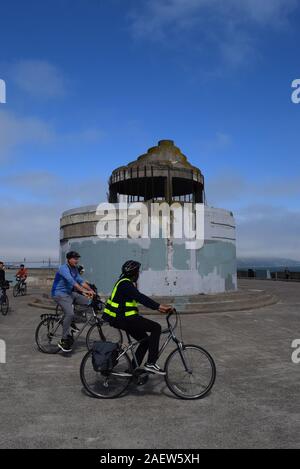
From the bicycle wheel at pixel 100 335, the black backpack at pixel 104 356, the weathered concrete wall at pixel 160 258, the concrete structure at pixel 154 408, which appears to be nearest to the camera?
the concrete structure at pixel 154 408

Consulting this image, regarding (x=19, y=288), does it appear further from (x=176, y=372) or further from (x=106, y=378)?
(x=176, y=372)

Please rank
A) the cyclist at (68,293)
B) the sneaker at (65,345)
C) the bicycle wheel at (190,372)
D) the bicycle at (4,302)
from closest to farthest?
the bicycle wheel at (190,372), the cyclist at (68,293), the sneaker at (65,345), the bicycle at (4,302)

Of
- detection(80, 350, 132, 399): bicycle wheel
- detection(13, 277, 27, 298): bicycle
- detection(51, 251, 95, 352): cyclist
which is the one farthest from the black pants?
detection(13, 277, 27, 298): bicycle

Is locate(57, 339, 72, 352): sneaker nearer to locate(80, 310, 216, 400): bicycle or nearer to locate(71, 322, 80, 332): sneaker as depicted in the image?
locate(71, 322, 80, 332): sneaker

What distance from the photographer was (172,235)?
16.7 meters

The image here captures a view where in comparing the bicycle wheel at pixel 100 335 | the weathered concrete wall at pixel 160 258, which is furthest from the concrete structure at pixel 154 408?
the weathered concrete wall at pixel 160 258

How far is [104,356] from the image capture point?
5.48 metres

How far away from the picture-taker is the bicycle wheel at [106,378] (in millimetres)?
5648

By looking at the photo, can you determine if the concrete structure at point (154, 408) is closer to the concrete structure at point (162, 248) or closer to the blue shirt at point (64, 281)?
the blue shirt at point (64, 281)

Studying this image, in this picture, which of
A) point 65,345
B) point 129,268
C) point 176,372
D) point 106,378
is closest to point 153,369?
point 176,372

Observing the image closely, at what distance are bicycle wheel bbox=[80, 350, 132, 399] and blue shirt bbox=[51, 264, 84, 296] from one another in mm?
2501

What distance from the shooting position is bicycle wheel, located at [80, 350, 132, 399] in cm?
565

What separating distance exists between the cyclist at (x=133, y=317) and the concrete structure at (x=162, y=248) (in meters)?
10.6
